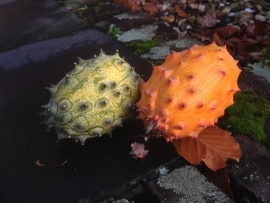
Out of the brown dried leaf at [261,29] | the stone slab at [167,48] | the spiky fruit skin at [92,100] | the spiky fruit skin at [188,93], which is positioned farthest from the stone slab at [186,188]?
the brown dried leaf at [261,29]

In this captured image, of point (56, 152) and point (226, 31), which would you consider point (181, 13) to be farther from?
point (56, 152)

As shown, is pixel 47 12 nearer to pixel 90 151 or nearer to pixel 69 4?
pixel 69 4

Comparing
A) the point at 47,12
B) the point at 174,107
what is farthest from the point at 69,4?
the point at 174,107

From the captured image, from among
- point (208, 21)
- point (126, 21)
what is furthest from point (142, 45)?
point (208, 21)

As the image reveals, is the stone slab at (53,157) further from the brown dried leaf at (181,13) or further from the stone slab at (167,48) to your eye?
the brown dried leaf at (181,13)

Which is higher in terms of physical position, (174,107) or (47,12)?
(174,107)

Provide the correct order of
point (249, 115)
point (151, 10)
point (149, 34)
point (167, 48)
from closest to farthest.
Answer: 1. point (249, 115)
2. point (167, 48)
3. point (149, 34)
4. point (151, 10)

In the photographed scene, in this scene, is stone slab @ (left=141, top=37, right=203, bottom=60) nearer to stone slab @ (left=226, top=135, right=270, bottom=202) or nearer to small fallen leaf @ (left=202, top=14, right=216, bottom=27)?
small fallen leaf @ (left=202, top=14, right=216, bottom=27)

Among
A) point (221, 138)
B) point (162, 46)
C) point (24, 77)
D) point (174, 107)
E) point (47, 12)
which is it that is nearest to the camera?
point (174, 107)
